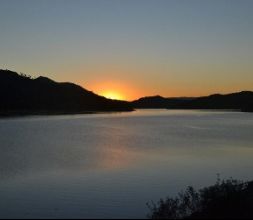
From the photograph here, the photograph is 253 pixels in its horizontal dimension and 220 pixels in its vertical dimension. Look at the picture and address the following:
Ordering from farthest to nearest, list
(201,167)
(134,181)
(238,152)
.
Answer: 1. (238,152)
2. (201,167)
3. (134,181)

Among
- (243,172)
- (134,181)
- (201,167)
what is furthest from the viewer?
(201,167)

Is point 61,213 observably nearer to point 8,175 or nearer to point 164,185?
point 164,185

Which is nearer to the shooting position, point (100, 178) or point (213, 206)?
point (213, 206)

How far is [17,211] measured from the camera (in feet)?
66.7

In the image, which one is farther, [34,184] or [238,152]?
[238,152]

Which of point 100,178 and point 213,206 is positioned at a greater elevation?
point 213,206

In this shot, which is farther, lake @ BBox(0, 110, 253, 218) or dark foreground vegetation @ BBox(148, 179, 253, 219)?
lake @ BBox(0, 110, 253, 218)

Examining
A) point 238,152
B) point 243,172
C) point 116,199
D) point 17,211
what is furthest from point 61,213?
point 238,152

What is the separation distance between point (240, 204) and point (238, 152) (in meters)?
33.1

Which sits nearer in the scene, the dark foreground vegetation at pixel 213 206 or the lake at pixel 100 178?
the dark foreground vegetation at pixel 213 206

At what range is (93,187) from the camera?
26672 millimetres

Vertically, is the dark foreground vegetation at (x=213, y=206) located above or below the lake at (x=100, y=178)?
above

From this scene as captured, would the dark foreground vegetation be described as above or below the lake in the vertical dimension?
above

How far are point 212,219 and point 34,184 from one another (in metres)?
14.8
